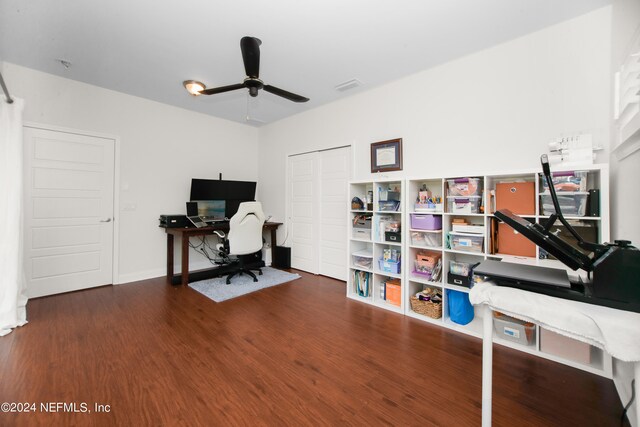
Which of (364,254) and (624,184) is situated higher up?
(624,184)

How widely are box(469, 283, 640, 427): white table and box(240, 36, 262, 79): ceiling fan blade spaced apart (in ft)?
7.33

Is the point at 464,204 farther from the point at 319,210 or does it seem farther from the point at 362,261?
the point at 319,210

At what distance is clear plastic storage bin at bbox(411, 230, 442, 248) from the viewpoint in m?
2.66

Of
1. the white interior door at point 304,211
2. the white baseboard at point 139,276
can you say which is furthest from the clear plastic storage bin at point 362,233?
the white baseboard at point 139,276

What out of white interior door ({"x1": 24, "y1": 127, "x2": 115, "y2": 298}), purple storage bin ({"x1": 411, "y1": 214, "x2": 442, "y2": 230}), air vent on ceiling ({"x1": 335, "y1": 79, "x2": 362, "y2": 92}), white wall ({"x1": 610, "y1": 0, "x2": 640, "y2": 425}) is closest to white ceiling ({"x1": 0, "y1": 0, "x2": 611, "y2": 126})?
air vent on ceiling ({"x1": 335, "y1": 79, "x2": 362, "y2": 92})

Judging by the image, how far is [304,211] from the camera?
4469 mm

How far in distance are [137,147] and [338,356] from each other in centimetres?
405

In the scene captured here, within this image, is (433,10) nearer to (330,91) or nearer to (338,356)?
(330,91)

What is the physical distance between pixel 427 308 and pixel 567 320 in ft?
5.65

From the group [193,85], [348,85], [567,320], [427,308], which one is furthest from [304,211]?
[567,320]

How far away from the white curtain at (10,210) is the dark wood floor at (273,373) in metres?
0.26

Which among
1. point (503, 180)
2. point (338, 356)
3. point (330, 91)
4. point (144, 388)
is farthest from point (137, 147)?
point (503, 180)

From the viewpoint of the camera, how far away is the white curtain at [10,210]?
2.35m

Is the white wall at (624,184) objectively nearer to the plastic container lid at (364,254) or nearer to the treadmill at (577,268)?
the treadmill at (577,268)
